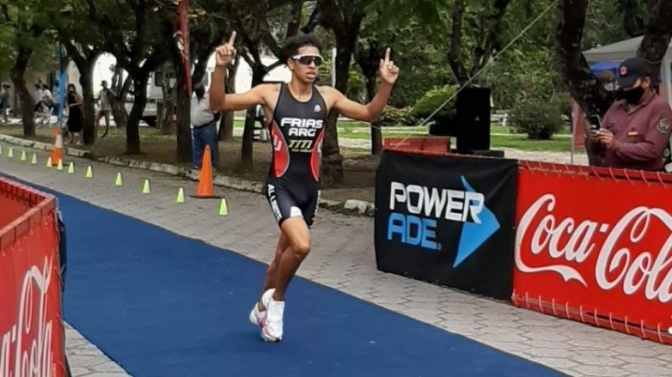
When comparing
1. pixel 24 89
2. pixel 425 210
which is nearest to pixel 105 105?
pixel 24 89

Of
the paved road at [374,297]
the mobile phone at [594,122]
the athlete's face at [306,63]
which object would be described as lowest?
the paved road at [374,297]

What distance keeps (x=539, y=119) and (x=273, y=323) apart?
31101 millimetres

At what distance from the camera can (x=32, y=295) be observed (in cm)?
452

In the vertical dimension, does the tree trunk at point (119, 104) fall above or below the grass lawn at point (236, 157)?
above

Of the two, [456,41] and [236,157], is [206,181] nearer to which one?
[456,41]

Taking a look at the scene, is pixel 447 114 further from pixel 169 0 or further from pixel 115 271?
pixel 115 271

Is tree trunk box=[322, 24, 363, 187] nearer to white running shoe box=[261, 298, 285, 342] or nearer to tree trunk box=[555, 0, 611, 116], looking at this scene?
tree trunk box=[555, 0, 611, 116]

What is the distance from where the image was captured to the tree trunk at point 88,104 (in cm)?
3170

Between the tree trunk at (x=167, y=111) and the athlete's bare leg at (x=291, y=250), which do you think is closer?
the athlete's bare leg at (x=291, y=250)

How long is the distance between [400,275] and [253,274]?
1379mm

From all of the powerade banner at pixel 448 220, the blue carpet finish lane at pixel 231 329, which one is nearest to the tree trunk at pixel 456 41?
the powerade banner at pixel 448 220

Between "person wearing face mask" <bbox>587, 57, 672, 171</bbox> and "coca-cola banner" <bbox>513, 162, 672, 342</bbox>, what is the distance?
42 cm

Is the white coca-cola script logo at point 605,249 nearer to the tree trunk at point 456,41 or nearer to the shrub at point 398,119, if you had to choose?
the tree trunk at point 456,41

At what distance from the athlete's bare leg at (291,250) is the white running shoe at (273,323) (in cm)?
5
